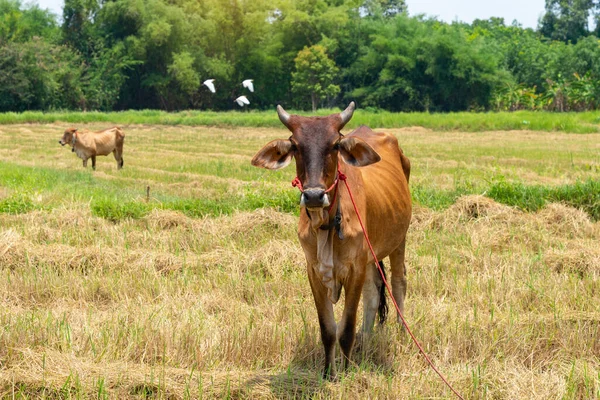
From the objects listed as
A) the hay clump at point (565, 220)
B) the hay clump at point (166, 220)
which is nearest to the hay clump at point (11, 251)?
the hay clump at point (166, 220)

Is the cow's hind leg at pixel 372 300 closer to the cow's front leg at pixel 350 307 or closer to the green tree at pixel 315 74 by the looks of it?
the cow's front leg at pixel 350 307

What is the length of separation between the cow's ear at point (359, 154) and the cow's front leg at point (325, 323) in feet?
2.39

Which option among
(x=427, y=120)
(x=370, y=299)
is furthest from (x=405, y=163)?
(x=427, y=120)

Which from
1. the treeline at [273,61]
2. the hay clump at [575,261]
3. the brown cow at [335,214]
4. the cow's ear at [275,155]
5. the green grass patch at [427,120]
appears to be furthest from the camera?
the treeline at [273,61]

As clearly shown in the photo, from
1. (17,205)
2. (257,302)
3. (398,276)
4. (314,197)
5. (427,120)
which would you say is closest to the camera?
(314,197)

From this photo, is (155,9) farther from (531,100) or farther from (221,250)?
(221,250)

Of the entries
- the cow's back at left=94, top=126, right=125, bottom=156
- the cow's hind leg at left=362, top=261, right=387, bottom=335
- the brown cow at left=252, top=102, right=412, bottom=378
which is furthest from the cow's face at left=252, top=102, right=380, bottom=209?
the cow's back at left=94, top=126, right=125, bottom=156

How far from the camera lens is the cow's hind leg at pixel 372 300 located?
5.46 m

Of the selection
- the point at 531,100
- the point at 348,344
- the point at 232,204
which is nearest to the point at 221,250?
the point at 232,204

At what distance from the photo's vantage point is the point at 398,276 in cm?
591

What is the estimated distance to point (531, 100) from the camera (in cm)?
4638

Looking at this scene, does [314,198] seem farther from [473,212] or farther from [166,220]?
[473,212]

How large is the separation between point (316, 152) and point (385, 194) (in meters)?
1.44

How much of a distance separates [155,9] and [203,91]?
7253mm
